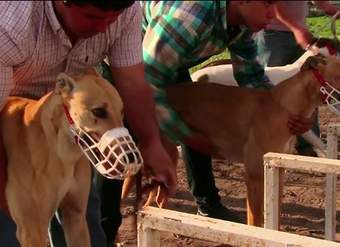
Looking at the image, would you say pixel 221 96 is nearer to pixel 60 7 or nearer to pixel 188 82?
pixel 188 82

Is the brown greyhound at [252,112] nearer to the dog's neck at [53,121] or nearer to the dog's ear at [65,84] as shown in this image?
the dog's neck at [53,121]

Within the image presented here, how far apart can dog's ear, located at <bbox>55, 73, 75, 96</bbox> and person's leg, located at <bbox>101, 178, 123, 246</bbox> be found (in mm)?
1108

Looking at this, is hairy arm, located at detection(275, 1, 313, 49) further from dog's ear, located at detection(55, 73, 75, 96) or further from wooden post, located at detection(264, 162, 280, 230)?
dog's ear, located at detection(55, 73, 75, 96)

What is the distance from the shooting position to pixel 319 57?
3.63m

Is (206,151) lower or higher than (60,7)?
lower

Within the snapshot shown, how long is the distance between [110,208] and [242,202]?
51.7 inches

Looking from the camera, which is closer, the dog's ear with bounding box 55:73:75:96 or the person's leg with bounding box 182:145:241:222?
the dog's ear with bounding box 55:73:75:96

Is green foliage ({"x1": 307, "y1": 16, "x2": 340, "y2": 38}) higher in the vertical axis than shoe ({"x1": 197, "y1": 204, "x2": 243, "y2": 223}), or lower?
higher

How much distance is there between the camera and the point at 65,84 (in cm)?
208

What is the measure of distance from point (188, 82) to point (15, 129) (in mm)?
1770

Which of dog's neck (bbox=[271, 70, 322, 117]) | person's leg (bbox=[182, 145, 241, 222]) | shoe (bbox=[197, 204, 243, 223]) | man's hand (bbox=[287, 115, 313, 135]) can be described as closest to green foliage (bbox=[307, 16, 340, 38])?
dog's neck (bbox=[271, 70, 322, 117])

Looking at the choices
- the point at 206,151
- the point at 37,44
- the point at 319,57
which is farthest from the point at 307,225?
the point at 37,44

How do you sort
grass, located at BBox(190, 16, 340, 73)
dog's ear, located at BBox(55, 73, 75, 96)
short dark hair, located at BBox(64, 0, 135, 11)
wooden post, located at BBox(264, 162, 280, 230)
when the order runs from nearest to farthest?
short dark hair, located at BBox(64, 0, 135, 11)
dog's ear, located at BBox(55, 73, 75, 96)
wooden post, located at BBox(264, 162, 280, 230)
grass, located at BBox(190, 16, 340, 73)

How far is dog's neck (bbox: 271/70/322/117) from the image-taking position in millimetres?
3688
